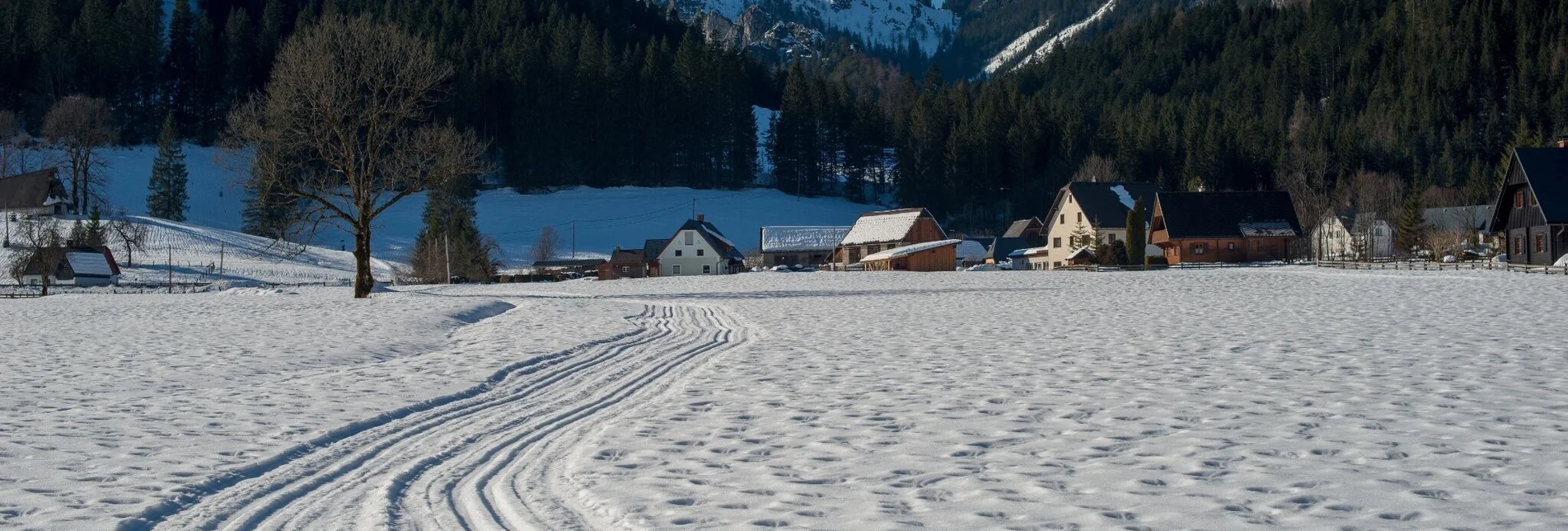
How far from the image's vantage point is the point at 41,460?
9047 millimetres

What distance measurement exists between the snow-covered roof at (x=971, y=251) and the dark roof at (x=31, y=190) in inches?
2996

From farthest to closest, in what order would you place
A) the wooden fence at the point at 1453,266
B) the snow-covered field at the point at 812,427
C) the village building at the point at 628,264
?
the village building at the point at 628,264, the wooden fence at the point at 1453,266, the snow-covered field at the point at 812,427

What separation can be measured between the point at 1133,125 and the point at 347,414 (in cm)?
10993

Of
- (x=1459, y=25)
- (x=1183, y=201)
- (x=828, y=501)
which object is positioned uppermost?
(x=1459, y=25)

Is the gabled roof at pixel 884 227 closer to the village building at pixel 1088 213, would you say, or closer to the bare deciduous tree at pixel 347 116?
the village building at pixel 1088 213

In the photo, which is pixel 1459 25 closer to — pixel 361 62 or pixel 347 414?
pixel 361 62

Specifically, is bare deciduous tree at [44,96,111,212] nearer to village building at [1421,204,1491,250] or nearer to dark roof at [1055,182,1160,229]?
dark roof at [1055,182,1160,229]

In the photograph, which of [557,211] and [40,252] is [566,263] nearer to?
[557,211]

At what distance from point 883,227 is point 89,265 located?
57.8 m

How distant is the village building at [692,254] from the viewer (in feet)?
291

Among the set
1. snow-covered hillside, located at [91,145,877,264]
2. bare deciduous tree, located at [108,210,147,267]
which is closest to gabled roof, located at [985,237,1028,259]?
snow-covered hillside, located at [91,145,877,264]

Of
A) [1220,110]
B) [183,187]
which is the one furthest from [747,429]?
[1220,110]

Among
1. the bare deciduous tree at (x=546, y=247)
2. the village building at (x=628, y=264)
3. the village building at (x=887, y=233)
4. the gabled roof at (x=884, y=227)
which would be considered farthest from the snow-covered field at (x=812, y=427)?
the bare deciduous tree at (x=546, y=247)

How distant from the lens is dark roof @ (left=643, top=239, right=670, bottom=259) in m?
89.9
